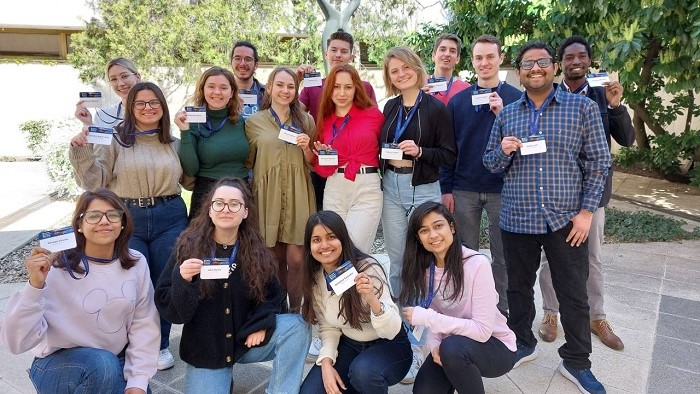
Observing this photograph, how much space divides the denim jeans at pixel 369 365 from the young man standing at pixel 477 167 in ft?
3.61

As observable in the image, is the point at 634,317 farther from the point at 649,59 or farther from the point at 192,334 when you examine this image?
the point at 649,59

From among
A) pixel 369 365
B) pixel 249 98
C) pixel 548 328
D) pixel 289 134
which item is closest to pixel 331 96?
pixel 289 134

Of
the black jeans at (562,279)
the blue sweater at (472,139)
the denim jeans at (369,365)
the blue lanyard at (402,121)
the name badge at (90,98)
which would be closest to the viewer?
the denim jeans at (369,365)

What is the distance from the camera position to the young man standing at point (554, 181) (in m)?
2.92

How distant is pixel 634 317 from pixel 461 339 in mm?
2367

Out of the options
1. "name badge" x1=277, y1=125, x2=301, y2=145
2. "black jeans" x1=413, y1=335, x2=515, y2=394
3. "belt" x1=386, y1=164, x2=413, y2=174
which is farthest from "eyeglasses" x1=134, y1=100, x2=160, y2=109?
"black jeans" x1=413, y1=335, x2=515, y2=394

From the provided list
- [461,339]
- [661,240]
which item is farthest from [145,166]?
[661,240]

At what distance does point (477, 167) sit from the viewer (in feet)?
11.7

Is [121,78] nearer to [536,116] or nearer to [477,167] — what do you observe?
[477,167]

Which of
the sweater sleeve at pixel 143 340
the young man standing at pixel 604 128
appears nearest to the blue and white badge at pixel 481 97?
the young man standing at pixel 604 128

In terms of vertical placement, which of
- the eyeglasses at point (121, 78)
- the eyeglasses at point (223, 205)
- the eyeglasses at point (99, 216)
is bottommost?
the eyeglasses at point (99, 216)

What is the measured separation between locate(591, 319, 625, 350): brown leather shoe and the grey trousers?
0.05 metres

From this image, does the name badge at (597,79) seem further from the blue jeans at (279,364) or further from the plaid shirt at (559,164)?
the blue jeans at (279,364)

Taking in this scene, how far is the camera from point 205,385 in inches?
108
